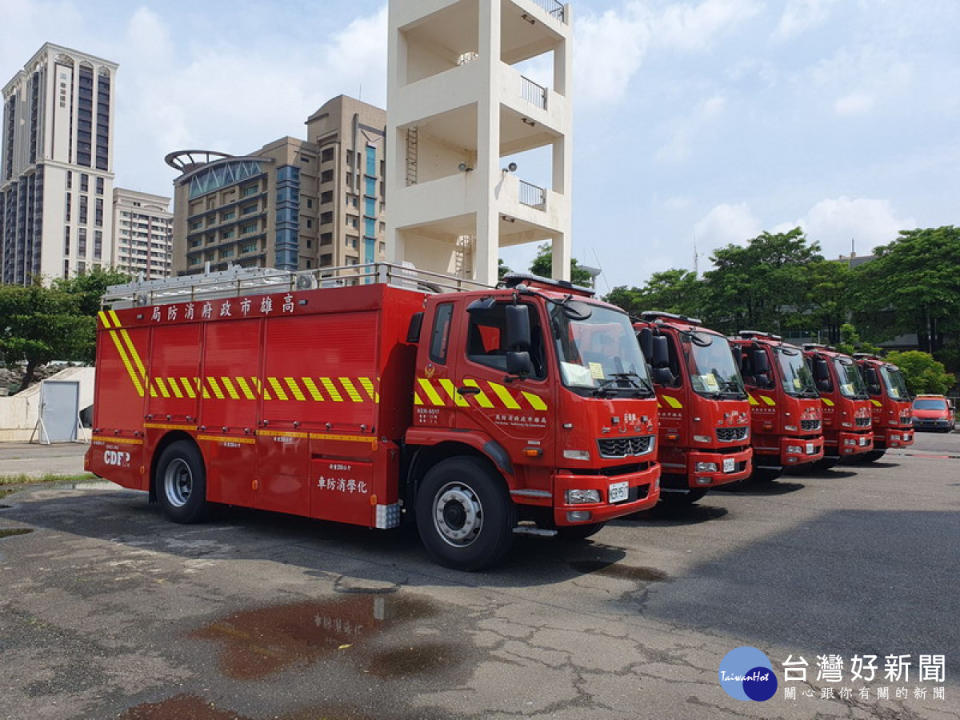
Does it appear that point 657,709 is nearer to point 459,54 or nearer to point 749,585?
point 749,585

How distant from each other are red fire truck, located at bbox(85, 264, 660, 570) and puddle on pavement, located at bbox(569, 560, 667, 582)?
45cm

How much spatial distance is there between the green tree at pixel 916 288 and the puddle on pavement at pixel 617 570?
43.8 meters

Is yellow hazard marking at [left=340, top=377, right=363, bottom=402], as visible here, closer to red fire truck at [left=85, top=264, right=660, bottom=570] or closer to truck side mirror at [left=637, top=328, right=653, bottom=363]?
red fire truck at [left=85, top=264, right=660, bottom=570]

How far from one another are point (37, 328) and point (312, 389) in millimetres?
22827

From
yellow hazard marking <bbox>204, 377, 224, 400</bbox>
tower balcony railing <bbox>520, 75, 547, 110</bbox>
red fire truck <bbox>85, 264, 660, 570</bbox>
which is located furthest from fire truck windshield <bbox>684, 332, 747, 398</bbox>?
tower balcony railing <bbox>520, 75, 547, 110</bbox>

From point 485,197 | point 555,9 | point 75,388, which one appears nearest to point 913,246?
point 555,9

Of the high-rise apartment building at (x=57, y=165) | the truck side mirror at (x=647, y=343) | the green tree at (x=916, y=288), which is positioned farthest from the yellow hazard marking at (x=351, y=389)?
the high-rise apartment building at (x=57, y=165)

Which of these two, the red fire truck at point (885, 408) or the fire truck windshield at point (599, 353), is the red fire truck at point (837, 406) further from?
the fire truck windshield at point (599, 353)

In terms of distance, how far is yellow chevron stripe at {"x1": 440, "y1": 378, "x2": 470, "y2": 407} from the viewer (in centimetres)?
650

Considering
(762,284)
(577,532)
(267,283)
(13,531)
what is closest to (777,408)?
(577,532)

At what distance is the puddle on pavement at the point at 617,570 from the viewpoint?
6.38 metres

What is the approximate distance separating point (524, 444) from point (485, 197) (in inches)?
489

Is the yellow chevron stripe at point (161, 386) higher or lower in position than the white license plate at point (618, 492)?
higher

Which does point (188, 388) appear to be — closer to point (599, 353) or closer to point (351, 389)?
point (351, 389)
